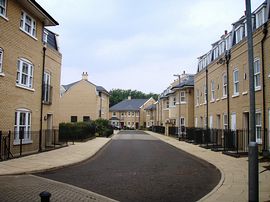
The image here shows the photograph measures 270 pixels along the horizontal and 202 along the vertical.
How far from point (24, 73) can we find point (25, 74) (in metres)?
0.13

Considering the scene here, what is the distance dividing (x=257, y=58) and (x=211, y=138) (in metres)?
11.4

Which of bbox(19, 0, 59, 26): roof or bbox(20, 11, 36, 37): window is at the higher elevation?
bbox(19, 0, 59, 26): roof

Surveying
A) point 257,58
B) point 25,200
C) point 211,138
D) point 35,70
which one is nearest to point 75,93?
point 211,138

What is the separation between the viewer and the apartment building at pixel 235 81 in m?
19.3

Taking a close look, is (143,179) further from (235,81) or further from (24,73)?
(235,81)

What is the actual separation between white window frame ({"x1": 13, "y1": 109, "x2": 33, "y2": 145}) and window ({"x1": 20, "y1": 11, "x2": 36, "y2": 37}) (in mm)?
4497

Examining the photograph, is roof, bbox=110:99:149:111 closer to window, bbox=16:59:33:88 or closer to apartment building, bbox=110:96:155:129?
apartment building, bbox=110:96:155:129

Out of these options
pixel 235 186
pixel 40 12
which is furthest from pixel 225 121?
pixel 235 186

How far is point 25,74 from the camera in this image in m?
19.9

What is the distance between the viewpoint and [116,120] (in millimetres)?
102188

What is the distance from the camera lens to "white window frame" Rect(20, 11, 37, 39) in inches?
759

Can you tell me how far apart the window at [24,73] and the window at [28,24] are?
1756 millimetres

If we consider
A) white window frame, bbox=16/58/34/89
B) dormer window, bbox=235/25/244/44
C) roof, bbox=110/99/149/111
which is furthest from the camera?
roof, bbox=110/99/149/111

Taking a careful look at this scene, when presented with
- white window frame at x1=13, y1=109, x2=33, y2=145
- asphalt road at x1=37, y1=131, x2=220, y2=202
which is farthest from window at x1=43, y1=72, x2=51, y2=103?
asphalt road at x1=37, y1=131, x2=220, y2=202
